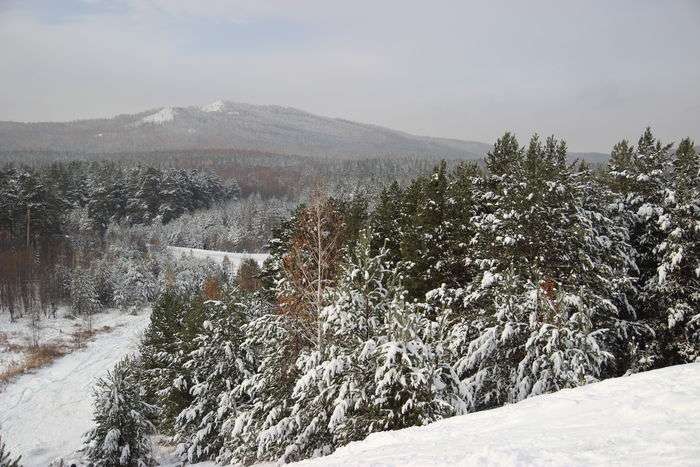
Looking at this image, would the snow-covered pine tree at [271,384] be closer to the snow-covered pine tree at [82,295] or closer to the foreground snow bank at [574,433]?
the foreground snow bank at [574,433]

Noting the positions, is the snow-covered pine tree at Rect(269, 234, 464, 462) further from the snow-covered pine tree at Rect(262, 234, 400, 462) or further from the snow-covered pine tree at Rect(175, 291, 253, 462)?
the snow-covered pine tree at Rect(175, 291, 253, 462)

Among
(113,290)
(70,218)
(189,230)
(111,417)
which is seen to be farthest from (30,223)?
(111,417)

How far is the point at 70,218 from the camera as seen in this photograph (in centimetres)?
9031

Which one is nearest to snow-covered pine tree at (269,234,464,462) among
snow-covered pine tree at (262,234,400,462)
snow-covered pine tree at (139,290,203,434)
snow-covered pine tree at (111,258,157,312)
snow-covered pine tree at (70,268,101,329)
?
snow-covered pine tree at (262,234,400,462)

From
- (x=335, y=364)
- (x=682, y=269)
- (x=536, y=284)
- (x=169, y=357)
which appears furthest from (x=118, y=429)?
(x=682, y=269)

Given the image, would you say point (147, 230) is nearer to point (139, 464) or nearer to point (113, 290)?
point (113, 290)

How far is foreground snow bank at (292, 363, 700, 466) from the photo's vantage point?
6555 millimetres

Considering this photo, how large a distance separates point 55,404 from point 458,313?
115 ft

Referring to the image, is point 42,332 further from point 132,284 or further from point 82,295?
point 132,284

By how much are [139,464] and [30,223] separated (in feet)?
204

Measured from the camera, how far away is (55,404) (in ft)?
126

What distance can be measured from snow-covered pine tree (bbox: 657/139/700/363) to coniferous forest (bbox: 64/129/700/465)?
7 centimetres

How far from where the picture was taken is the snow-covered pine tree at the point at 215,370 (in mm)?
21250

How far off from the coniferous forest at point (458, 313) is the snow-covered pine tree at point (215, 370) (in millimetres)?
81
